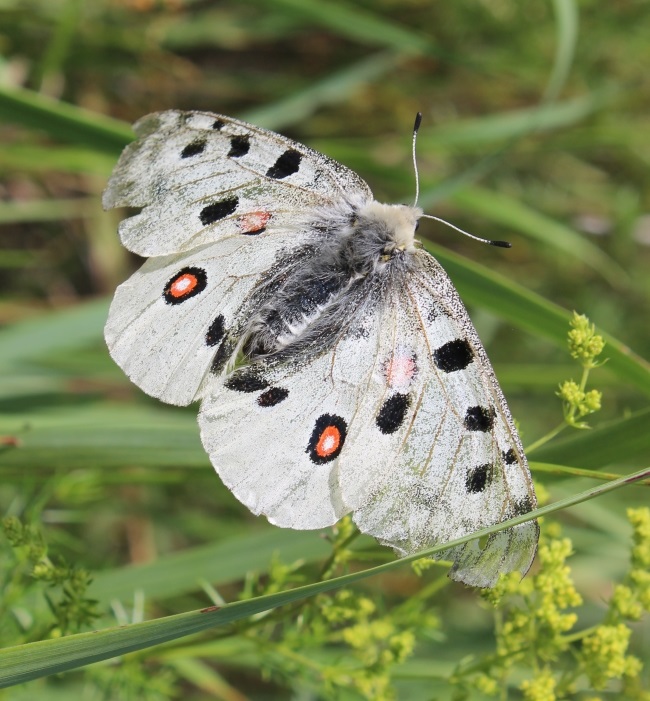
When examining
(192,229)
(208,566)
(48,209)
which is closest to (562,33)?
(192,229)

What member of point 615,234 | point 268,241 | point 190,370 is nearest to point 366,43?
point 615,234

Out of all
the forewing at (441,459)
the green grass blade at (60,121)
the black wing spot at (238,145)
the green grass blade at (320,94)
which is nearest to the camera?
the forewing at (441,459)

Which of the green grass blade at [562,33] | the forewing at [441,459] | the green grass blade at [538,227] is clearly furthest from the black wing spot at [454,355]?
the green grass blade at [538,227]

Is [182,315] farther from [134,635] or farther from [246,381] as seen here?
[134,635]

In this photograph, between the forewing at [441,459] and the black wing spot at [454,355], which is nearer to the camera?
the forewing at [441,459]

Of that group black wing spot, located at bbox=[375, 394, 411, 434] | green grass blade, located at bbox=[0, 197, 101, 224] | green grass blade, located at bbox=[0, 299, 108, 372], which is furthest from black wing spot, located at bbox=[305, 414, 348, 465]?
green grass blade, located at bbox=[0, 197, 101, 224]

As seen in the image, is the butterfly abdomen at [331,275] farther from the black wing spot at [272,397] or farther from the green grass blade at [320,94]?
the green grass blade at [320,94]

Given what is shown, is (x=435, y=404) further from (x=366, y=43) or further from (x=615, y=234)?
(x=366, y=43)
